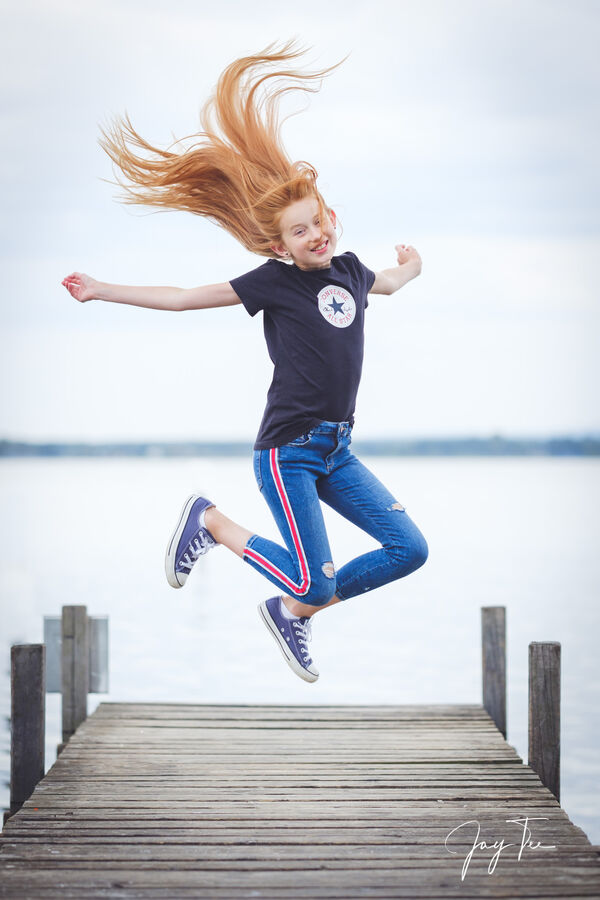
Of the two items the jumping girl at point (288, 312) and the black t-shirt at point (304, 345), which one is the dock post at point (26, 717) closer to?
the jumping girl at point (288, 312)

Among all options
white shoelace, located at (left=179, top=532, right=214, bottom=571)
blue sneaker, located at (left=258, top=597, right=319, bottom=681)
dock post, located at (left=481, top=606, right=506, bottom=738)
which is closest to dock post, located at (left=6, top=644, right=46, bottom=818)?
white shoelace, located at (left=179, top=532, right=214, bottom=571)

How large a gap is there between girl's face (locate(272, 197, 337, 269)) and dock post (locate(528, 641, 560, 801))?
1981 mm

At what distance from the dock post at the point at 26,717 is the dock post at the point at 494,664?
230 centimetres

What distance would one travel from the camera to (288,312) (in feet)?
12.6

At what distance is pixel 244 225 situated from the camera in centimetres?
407

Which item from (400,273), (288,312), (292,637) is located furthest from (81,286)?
(292,637)

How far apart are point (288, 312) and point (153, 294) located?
1.65 ft

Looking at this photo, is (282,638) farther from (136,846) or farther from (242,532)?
(136,846)

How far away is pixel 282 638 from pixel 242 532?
0.46m

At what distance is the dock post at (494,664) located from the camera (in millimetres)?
5484

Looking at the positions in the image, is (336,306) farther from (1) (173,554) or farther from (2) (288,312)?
(1) (173,554)

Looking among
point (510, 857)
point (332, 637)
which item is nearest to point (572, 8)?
point (332, 637)

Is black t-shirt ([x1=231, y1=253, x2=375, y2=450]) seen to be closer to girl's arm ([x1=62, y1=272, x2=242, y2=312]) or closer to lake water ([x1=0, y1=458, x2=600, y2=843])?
girl's arm ([x1=62, y1=272, x2=242, y2=312])

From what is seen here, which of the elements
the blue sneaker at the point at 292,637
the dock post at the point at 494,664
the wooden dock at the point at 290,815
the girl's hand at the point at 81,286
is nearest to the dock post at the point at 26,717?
the wooden dock at the point at 290,815
